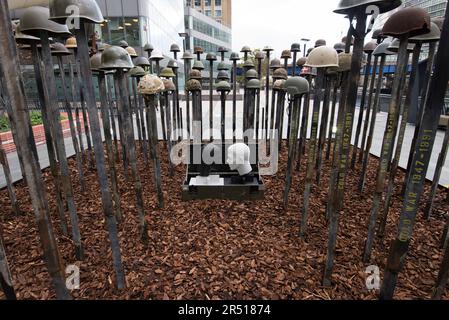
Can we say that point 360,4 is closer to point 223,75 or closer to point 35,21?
point 35,21

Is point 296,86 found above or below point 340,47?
below

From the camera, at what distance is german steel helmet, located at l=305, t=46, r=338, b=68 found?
382 cm

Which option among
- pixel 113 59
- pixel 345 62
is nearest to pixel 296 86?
pixel 345 62

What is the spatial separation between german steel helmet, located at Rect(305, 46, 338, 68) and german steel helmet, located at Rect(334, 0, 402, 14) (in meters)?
0.94

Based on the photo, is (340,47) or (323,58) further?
(340,47)

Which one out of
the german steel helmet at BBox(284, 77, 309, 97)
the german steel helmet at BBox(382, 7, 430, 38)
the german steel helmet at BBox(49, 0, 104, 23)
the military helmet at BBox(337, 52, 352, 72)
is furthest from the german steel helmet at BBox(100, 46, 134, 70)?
the military helmet at BBox(337, 52, 352, 72)

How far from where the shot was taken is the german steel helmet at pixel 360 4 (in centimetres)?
261

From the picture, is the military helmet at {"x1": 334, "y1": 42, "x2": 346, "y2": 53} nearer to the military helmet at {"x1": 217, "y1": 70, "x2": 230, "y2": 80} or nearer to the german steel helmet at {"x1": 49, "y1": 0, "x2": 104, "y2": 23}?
the military helmet at {"x1": 217, "y1": 70, "x2": 230, "y2": 80}

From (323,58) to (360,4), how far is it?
1242 millimetres

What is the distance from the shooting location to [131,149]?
4.25m

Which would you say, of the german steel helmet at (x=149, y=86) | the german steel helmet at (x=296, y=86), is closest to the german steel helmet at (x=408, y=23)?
the german steel helmet at (x=296, y=86)

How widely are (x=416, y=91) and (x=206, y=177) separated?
53.6ft

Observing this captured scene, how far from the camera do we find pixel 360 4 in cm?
261

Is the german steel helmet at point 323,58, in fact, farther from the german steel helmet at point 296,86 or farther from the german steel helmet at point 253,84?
the german steel helmet at point 253,84
